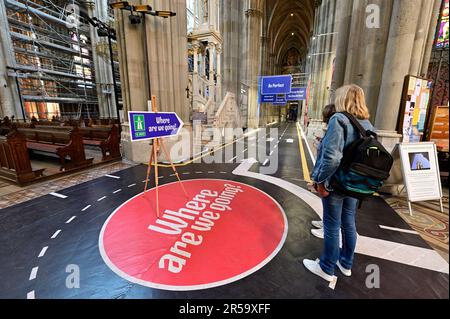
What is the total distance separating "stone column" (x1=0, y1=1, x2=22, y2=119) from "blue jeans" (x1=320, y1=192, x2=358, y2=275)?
20.6 m

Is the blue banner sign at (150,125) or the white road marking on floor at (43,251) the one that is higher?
the blue banner sign at (150,125)

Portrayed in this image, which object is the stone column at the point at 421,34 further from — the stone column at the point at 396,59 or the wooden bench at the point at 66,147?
the wooden bench at the point at 66,147

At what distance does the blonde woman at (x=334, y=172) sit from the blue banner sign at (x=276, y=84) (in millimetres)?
17479

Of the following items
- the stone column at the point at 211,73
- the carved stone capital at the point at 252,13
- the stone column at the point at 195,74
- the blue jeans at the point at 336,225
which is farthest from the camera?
the carved stone capital at the point at 252,13

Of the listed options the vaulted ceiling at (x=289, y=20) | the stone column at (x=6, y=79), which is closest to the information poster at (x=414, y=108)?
the stone column at (x=6, y=79)

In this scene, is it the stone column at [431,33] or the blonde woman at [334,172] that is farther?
the stone column at [431,33]

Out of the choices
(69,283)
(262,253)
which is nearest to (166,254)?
(69,283)

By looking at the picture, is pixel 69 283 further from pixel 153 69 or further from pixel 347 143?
pixel 153 69

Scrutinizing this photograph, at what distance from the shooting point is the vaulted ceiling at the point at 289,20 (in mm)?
29531

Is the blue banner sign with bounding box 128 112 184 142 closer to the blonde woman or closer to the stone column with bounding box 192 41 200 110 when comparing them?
the blonde woman

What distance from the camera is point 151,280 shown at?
85.4 inches

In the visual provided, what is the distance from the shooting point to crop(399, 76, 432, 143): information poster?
3.93 m

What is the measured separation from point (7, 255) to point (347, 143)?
14.0 ft

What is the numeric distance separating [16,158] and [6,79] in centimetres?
1518
